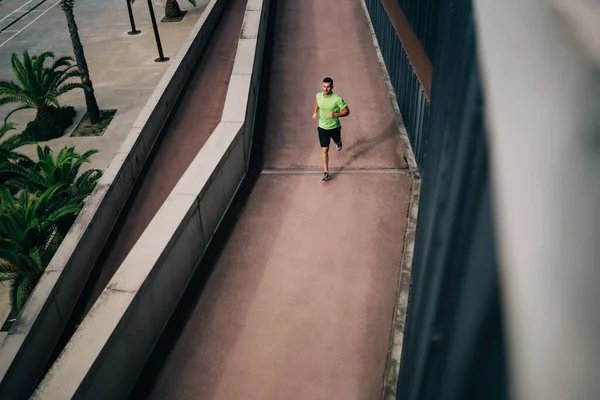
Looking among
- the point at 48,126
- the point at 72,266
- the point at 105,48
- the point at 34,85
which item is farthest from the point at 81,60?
the point at 72,266

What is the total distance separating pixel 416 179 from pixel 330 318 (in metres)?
3.30

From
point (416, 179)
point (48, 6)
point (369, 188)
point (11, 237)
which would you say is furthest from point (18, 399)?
point (48, 6)

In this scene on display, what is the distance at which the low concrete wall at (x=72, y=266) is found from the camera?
9.38 m

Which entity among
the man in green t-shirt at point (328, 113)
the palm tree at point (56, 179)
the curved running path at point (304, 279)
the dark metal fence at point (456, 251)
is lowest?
the palm tree at point (56, 179)

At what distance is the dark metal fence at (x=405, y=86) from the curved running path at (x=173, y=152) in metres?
4.44

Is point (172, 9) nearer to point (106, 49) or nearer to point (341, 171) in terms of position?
point (106, 49)

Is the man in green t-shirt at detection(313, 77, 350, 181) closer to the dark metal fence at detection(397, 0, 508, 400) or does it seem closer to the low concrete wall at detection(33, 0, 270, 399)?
the low concrete wall at detection(33, 0, 270, 399)

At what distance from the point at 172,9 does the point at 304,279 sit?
104 ft

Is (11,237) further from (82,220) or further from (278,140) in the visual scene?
(278,140)

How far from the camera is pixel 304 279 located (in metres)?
6.89

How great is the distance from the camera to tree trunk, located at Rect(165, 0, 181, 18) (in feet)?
112

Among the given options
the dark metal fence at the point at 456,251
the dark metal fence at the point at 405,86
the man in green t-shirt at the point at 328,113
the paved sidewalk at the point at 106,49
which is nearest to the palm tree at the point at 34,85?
the paved sidewalk at the point at 106,49

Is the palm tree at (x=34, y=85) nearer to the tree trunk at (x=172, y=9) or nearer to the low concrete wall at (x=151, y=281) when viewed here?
the tree trunk at (x=172, y=9)

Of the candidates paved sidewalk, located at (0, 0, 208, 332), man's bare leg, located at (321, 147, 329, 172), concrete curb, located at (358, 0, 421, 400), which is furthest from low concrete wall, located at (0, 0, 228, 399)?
paved sidewalk, located at (0, 0, 208, 332)
